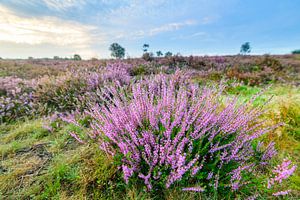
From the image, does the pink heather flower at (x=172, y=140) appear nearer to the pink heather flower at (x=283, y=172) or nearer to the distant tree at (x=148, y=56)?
the pink heather flower at (x=283, y=172)

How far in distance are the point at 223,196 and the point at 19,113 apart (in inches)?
166

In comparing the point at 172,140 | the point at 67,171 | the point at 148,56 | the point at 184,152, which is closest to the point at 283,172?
the point at 184,152

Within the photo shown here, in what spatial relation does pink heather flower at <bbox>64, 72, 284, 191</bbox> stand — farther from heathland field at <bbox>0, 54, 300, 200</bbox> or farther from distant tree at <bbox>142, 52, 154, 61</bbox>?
distant tree at <bbox>142, 52, 154, 61</bbox>

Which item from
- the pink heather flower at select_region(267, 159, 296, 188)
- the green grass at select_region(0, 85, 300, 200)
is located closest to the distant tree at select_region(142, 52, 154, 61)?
the green grass at select_region(0, 85, 300, 200)

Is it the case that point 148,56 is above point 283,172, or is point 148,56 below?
below

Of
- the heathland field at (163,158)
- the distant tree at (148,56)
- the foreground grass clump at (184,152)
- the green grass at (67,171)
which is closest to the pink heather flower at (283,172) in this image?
the heathland field at (163,158)

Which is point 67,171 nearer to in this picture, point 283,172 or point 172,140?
point 172,140

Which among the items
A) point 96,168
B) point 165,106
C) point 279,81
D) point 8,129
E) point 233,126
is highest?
point 165,106

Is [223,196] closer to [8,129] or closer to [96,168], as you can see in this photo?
[96,168]

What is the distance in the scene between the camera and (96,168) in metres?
1.77

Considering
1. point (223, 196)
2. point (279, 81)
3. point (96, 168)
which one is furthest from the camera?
point (279, 81)

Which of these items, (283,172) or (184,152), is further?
(184,152)

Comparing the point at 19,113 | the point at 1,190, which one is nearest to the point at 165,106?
the point at 1,190

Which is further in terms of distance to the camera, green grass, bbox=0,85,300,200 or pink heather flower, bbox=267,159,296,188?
green grass, bbox=0,85,300,200
